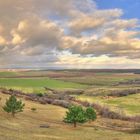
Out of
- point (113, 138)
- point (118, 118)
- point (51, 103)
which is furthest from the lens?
point (51, 103)

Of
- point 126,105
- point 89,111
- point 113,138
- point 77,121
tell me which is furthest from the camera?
point 126,105

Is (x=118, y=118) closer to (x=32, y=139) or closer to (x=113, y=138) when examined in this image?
(x=113, y=138)

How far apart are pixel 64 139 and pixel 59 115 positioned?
180 ft

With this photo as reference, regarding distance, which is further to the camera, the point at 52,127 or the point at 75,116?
the point at 75,116

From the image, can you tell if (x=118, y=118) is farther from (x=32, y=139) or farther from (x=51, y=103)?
(x=32, y=139)

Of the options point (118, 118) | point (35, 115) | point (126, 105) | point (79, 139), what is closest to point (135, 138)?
point (79, 139)

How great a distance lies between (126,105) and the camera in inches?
7190

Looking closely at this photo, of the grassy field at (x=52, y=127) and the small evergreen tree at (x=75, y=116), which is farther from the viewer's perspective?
the small evergreen tree at (x=75, y=116)

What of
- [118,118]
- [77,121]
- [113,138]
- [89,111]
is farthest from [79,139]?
Answer: [118,118]

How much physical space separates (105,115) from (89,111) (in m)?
32.0

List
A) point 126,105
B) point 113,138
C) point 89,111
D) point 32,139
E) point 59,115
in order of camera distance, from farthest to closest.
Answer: point 126,105
point 59,115
point 89,111
point 113,138
point 32,139

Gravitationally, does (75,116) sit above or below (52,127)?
above

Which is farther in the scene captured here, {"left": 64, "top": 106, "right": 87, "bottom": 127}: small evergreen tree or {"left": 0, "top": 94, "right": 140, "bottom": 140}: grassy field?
{"left": 64, "top": 106, "right": 87, "bottom": 127}: small evergreen tree

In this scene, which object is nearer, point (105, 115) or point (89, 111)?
point (89, 111)
